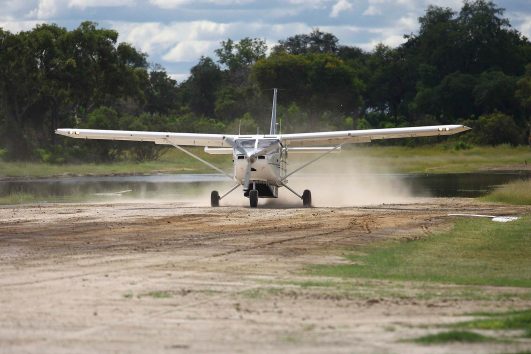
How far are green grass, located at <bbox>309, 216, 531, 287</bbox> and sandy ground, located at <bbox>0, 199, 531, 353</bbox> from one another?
22.5 inches

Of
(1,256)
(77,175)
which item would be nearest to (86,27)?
(77,175)

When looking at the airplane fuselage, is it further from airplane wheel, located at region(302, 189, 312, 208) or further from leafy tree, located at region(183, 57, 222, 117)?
leafy tree, located at region(183, 57, 222, 117)

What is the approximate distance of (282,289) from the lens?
12.2m

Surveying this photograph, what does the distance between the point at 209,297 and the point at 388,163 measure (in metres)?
51.0

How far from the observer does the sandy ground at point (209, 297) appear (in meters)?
9.36

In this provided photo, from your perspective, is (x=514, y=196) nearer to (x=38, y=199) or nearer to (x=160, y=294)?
(x=38, y=199)

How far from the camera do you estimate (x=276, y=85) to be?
9419 centimetres

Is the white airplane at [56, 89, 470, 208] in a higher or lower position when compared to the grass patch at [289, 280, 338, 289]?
higher

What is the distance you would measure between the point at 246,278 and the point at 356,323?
3157 mm

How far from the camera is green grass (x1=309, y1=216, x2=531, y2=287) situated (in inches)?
540

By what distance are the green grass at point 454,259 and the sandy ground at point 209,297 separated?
0.57 m

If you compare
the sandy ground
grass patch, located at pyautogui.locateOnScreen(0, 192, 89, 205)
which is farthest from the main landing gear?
the sandy ground

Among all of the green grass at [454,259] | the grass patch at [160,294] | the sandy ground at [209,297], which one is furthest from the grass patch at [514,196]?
the grass patch at [160,294]

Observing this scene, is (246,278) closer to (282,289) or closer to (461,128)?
(282,289)
